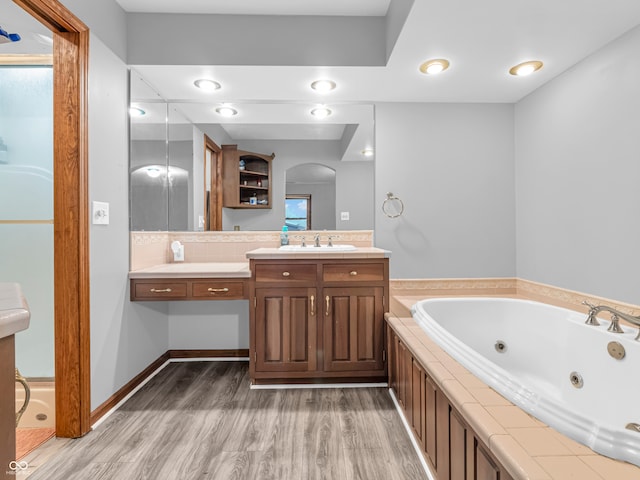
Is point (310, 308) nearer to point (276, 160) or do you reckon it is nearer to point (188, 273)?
point (188, 273)

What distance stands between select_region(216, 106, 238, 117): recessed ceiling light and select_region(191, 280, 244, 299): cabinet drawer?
142 cm

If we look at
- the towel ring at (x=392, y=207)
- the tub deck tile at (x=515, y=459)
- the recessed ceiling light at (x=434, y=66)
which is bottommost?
the tub deck tile at (x=515, y=459)

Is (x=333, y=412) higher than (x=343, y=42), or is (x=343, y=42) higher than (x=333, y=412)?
(x=343, y=42)

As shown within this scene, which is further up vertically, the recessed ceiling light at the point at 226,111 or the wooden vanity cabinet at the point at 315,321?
the recessed ceiling light at the point at 226,111

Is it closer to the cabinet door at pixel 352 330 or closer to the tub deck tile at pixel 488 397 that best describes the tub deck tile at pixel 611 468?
the tub deck tile at pixel 488 397

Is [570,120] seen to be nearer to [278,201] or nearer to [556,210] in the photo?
[556,210]

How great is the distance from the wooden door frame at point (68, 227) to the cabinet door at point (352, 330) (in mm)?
1397

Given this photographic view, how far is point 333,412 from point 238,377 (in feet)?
2.81

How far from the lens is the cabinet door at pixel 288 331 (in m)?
2.26

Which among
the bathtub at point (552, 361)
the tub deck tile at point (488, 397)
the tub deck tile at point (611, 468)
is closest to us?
the tub deck tile at point (611, 468)

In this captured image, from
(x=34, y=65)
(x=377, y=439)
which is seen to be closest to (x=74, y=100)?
(x=34, y=65)

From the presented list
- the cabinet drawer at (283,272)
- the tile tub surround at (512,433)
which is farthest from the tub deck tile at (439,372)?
the cabinet drawer at (283,272)

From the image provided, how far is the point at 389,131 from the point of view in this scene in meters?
2.73

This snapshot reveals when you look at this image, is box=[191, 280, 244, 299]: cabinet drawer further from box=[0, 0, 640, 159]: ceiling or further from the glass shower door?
box=[0, 0, 640, 159]: ceiling
